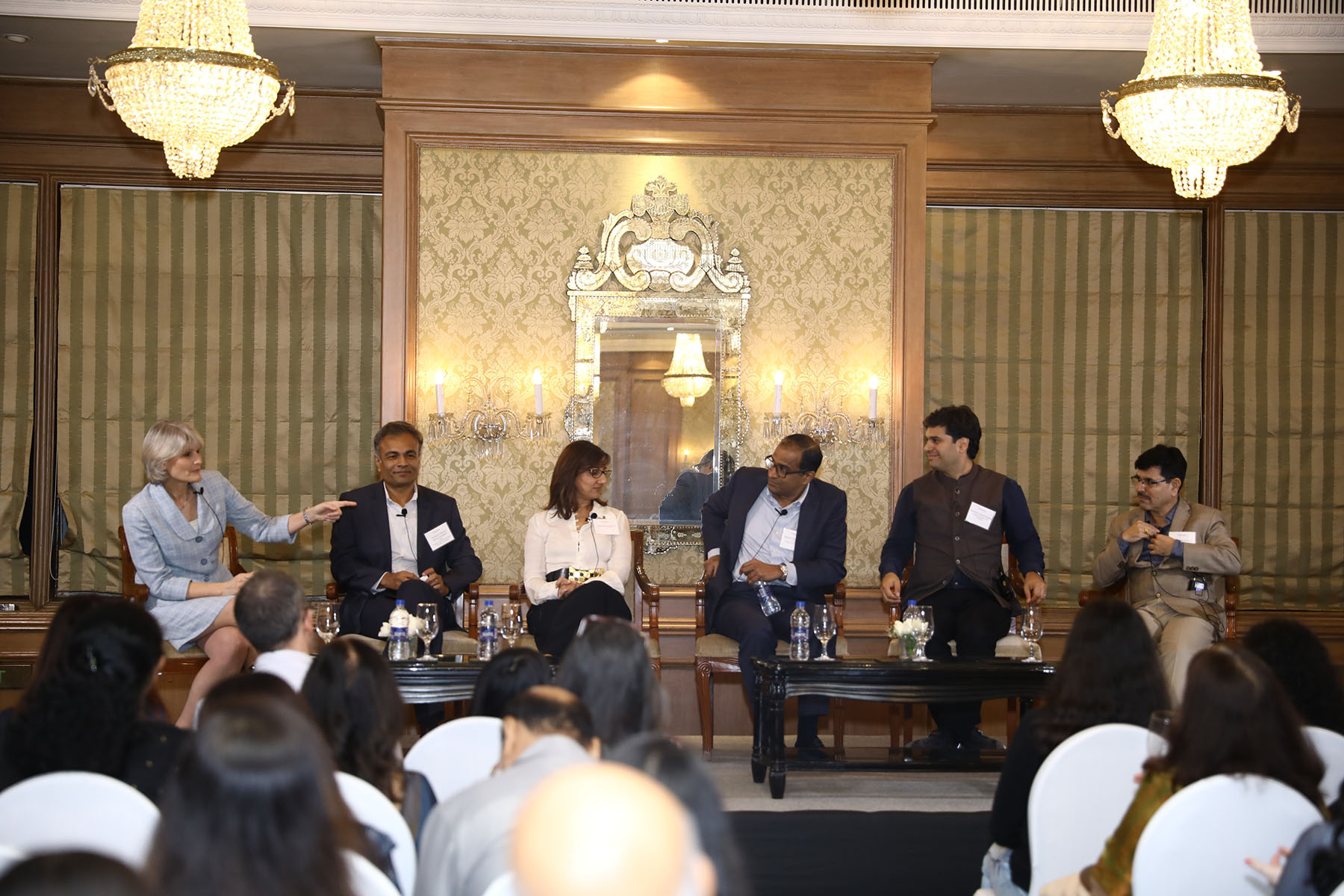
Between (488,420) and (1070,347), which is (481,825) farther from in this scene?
(1070,347)

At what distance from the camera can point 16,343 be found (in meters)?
7.18

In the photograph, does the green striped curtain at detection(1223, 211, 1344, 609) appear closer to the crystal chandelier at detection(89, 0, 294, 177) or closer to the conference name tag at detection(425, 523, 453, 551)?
the conference name tag at detection(425, 523, 453, 551)

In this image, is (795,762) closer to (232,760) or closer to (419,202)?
(419,202)

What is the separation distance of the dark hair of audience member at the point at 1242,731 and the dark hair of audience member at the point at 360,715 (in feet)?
4.99

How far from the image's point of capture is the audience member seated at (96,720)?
8.47 ft

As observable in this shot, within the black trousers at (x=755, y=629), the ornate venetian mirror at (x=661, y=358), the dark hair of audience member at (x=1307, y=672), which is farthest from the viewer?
the ornate venetian mirror at (x=661, y=358)

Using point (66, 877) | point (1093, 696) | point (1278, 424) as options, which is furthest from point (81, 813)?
point (1278, 424)

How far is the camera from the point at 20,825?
222 centimetres

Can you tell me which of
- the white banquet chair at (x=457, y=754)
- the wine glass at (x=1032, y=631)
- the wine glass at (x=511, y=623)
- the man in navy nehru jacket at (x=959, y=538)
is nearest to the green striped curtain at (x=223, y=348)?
the wine glass at (x=511, y=623)

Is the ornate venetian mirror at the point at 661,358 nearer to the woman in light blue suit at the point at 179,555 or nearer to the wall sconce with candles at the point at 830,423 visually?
the wall sconce with candles at the point at 830,423

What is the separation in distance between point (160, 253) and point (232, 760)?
21.2 feet

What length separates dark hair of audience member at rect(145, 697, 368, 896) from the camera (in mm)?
1435

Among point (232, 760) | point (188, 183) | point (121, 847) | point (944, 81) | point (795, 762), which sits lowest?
point (795, 762)

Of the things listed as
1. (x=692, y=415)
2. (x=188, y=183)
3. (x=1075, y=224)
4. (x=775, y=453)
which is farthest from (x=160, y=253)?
(x=1075, y=224)
